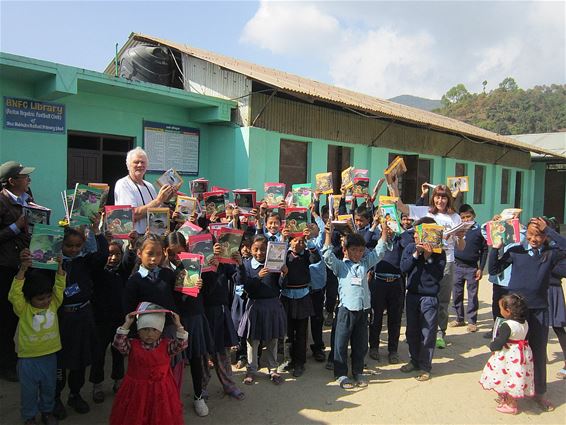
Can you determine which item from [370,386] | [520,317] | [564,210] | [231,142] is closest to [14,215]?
[370,386]

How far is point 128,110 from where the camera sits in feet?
24.8

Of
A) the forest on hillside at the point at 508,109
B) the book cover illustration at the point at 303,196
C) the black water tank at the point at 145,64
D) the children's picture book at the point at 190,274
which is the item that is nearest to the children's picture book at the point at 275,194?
the book cover illustration at the point at 303,196

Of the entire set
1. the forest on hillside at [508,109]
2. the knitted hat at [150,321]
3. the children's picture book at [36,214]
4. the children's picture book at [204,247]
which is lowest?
the knitted hat at [150,321]

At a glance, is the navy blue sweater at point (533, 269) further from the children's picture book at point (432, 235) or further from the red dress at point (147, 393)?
the red dress at point (147, 393)

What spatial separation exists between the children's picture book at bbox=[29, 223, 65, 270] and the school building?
3781 mm

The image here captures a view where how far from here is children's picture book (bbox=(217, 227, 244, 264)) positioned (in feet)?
11.1

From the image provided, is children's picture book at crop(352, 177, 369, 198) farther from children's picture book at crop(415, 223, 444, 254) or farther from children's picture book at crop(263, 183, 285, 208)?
children's picture book at crop(415, 223, 444, 254)

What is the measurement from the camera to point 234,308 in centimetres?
412

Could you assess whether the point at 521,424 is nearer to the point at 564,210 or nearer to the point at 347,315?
the point at 347,315

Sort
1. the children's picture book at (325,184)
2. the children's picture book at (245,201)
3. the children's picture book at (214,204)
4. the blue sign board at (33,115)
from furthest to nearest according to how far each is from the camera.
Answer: the blue sign board at (33,115), the children's picture book at (325,184), the children's picture book at (245,201), the children's picture book at (214,204)

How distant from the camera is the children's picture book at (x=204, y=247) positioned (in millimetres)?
3219

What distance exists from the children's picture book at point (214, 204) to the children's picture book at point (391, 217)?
5.08 ft

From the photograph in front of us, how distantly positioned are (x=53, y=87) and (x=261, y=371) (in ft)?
15.1

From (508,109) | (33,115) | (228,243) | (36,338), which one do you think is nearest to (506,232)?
(228,243)
